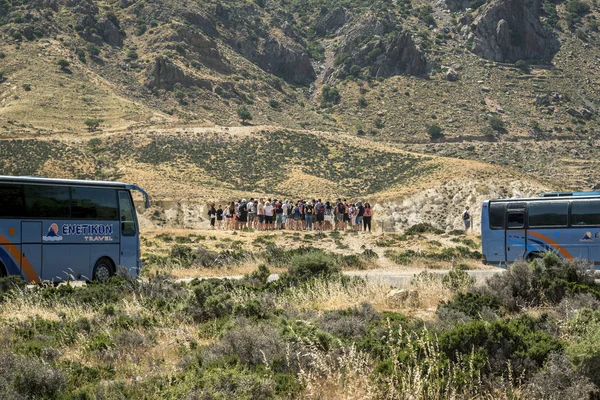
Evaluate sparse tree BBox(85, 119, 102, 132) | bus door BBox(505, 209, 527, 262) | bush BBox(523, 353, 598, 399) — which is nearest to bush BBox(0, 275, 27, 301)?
bush BBox(523, 353, 598, 399)

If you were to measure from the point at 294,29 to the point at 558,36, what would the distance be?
54.8m

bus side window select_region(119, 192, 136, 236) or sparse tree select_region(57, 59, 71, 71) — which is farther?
sparse tree select_region(57, 59, 71, 71)

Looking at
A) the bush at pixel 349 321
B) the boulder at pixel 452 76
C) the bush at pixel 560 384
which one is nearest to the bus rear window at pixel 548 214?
the bush at pixel 349 321

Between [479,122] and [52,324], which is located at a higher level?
[479,122]

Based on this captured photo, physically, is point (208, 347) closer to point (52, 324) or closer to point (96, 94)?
point (52, 324)

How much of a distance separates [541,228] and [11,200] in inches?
568

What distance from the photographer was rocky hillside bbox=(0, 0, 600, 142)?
3656 inches

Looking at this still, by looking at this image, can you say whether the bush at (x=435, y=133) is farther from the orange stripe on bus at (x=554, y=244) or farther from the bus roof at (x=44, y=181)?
the bus roof at (x=44, y=181)

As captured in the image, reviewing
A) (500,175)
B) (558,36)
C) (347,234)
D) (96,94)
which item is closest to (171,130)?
(96,94)

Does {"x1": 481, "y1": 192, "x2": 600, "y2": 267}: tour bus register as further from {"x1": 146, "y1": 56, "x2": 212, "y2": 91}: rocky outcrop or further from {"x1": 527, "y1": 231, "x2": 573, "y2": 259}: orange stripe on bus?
{"x1": 146, "y1": 56, "x2": 212, "y2": 91}: rocky outcrop

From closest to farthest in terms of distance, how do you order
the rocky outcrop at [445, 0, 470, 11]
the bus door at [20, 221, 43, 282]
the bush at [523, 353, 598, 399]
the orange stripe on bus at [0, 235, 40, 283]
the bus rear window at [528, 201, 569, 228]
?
the bush at [523, 353, 598, 399] < the orange stripe on bus at [0, 235, 40, 283] < the bus door at [20, 221, 43, 282] < the bus rear window at [528, 201, 569, 228] < the rocky outcrop at [445, 0, 470, 11]

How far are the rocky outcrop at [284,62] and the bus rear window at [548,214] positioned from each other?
11388 centimetres

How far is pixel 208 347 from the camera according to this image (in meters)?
8.71

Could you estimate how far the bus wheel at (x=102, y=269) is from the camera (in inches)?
676
